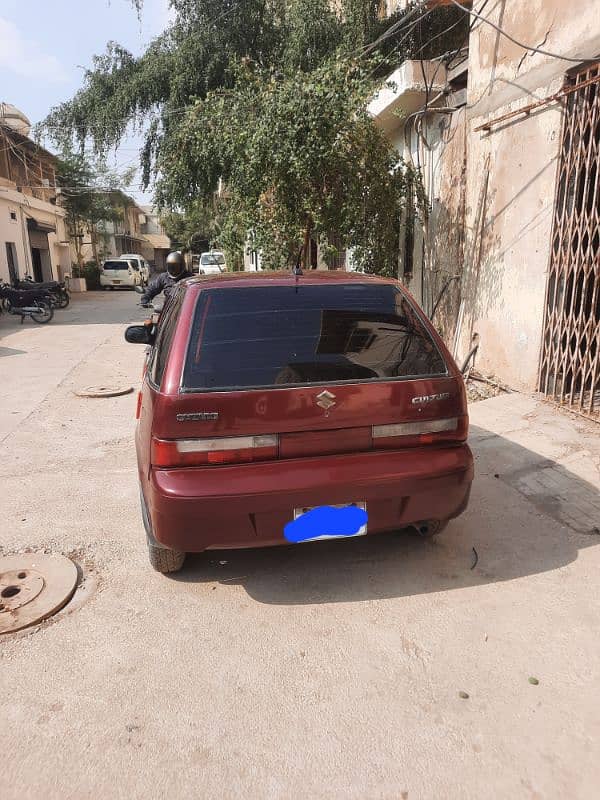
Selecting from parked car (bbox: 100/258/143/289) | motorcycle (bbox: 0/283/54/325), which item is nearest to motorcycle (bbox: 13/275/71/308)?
motorcycle (bbox: 0/283/54/325)

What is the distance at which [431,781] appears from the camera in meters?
1.89

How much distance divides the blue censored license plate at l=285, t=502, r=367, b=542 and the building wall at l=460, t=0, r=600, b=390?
12.1 ft

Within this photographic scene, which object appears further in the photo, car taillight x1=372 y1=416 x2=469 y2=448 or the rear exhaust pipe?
the rear exhaust pipe

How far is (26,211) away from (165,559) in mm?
25133

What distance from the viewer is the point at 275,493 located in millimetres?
2658

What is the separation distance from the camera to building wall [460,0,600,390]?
5.29 metres

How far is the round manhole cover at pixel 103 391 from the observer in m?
7.33

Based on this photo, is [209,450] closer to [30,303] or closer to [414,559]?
[414,559]

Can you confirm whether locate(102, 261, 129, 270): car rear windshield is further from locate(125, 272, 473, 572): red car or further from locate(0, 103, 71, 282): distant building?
locate(125, 272, 473, 572): red car

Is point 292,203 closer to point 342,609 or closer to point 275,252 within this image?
point 275,252

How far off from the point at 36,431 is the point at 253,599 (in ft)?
12.7

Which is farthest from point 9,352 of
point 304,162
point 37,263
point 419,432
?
point 37,263

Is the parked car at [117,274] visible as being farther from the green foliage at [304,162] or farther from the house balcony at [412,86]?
the house balcony at [412,86]

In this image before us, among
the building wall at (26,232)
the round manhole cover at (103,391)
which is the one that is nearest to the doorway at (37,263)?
the building wall at (26,232)
